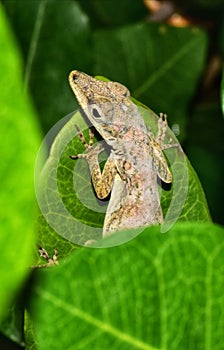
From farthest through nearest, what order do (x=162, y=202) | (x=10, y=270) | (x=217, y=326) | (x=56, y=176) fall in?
(x=162, y=202), (x=56, y=176), (x=217, y=326), (x=10, y=270)

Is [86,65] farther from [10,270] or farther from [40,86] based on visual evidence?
[10,270]

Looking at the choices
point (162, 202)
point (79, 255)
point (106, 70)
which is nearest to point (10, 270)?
point (79, 255)

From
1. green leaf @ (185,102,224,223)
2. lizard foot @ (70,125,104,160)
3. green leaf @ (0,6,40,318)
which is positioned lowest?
green leaf @ (185,102,224,223)

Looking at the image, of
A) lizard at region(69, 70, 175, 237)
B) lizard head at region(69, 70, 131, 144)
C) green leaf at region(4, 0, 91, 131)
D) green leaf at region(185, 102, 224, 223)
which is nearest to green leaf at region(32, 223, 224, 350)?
lizard at region(69, 70, 175, 237)

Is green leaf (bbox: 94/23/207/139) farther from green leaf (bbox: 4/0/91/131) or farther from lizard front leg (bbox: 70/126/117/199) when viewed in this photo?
lizard front leg (bbox: 70/126/117/199)

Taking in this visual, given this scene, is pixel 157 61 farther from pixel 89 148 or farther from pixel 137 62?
pixel 89 148

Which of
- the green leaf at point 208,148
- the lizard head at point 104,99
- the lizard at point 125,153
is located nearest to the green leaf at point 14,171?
the lizard at point 125,153
